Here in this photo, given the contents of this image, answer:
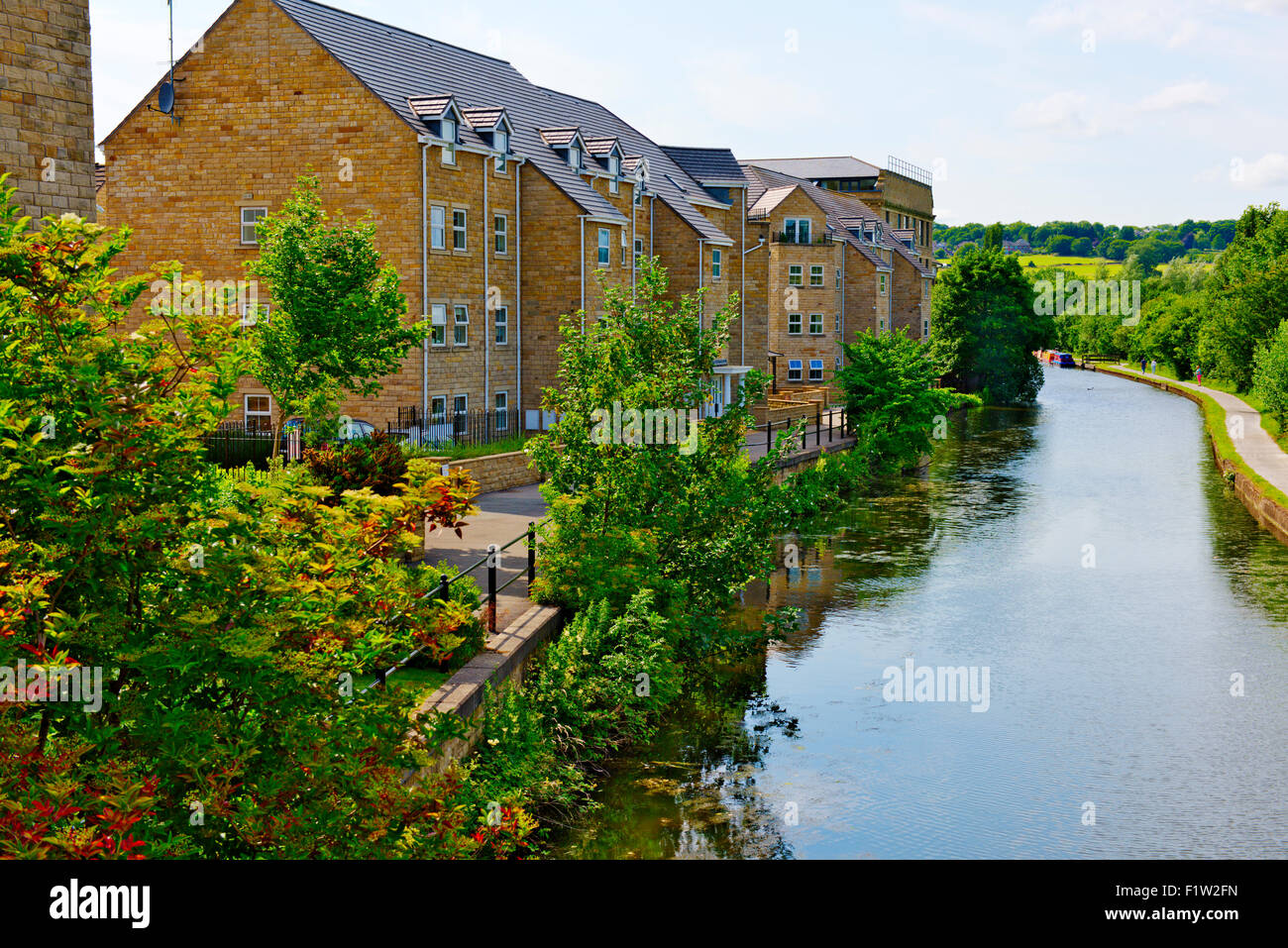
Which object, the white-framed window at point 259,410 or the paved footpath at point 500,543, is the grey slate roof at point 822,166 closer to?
the white-framed window at point 259,410

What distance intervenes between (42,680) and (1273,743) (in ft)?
53.3

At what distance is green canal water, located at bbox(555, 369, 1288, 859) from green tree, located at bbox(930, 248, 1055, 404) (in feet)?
146

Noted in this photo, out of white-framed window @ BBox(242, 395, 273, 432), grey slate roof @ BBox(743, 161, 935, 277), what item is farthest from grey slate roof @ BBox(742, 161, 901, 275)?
white-framed window @ BBox(242, 395, 273, 432)

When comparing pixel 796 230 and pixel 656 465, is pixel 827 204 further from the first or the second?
pixel 656 465

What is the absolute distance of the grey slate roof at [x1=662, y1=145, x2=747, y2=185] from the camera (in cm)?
5753

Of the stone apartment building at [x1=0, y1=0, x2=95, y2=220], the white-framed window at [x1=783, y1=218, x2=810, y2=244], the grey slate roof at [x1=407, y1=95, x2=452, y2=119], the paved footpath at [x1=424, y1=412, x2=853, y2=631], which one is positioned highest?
the white-framed window at [x1=783, y1=218, x2=810, y2=244]

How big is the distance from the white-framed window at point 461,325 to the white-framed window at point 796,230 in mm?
31678

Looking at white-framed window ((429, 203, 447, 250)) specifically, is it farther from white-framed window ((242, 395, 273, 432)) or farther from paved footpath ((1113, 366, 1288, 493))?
paved footpath ((1113, 366, 1288, 493))

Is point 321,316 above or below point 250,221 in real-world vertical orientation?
below

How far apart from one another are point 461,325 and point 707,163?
25.1m

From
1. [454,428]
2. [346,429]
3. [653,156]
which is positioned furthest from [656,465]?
[653,156]

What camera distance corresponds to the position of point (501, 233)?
38844mm

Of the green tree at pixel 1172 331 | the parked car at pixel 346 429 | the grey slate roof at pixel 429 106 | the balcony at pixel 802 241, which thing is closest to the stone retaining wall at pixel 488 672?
the parked car at pixel 346 429
